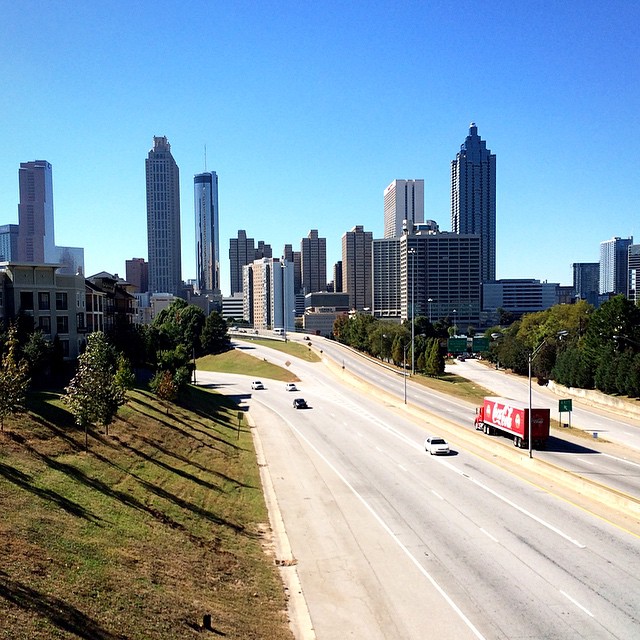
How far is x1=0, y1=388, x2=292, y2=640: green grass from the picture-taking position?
14.7 m

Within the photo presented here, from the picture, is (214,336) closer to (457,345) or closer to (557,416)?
(457,345)

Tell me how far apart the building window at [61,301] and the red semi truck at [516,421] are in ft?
145

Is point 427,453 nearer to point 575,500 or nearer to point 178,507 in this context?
point 575,500

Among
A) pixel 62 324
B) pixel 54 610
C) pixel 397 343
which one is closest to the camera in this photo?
pixel 54 610

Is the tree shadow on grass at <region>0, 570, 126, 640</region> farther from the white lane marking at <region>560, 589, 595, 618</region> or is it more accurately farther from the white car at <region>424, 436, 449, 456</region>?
the white car at <region>424, 436, 449, 456</region>

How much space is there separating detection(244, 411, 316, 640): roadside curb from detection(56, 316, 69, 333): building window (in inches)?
1375

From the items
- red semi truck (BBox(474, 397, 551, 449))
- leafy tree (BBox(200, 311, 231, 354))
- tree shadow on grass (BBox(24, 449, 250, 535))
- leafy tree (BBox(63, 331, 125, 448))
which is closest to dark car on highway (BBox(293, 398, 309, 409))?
red semi truck (BBox(474, 397, 551, 449))

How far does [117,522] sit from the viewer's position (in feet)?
72.4

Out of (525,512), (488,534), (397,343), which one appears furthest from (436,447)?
(397,343)

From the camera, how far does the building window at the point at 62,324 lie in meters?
61.7

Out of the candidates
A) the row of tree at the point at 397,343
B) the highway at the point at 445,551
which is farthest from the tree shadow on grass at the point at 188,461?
the row of tree at the point at 397,343

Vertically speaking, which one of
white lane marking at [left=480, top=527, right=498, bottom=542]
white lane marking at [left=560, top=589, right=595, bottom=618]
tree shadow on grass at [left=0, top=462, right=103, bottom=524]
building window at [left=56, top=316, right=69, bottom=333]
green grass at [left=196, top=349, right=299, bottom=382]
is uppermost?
building window at [left=56, top=316, right=69, bottom=333]

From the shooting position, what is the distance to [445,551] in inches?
938

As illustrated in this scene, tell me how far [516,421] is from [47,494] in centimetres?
3634
